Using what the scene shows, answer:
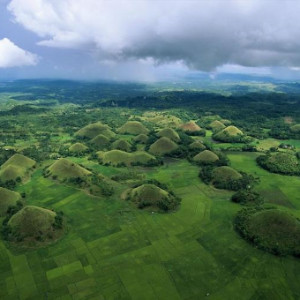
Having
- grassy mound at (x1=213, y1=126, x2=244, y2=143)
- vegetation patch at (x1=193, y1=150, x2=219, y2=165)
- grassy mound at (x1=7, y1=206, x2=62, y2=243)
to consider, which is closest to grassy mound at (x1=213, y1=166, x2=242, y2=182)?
vegetation patch at (x1=193, y1=150, x2=219, y2=165)

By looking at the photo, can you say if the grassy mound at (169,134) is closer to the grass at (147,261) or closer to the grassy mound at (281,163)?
the grassy mound at (281,163)

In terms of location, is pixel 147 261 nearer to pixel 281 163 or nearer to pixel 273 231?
pixel 273 231

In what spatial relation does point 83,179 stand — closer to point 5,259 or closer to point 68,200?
point 68,200

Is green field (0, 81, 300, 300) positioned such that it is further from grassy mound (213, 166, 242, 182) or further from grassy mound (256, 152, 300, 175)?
grassy mound (256, 152, 300, 175)

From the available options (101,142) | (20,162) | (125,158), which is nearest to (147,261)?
(125,158)

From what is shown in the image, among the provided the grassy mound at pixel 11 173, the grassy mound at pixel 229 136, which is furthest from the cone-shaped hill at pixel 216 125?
the grassy mound at pixel 11 173

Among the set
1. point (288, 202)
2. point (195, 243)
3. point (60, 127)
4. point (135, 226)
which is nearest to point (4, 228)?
point (135, 226)
